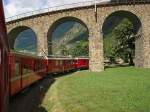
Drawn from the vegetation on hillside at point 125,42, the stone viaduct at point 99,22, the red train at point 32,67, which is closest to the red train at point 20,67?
the red train at point 32,67

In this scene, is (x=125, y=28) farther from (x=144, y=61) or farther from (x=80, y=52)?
(x=80, y=52)

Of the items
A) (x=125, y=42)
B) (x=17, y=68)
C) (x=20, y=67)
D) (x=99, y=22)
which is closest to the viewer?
(x=17, y=68)

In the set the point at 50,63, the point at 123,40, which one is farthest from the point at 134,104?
the point at 123,40

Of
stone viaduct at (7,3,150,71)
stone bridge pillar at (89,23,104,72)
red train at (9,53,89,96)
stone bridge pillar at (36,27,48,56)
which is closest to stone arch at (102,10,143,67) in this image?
stone viaduct at (7,3,150,71)

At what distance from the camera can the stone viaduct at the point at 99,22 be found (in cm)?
6084

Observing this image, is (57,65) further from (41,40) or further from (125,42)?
(125,42)

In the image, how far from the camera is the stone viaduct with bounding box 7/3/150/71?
200 ft

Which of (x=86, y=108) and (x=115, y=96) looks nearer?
(x=86, y=108)

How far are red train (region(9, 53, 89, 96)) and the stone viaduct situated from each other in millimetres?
4971

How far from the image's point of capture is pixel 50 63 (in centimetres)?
4419

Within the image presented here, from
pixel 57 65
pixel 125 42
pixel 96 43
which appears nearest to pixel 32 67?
pixel 57 65

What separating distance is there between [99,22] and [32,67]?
117 feet

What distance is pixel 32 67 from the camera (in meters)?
27.3

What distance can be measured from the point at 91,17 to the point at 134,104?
45202 mm
